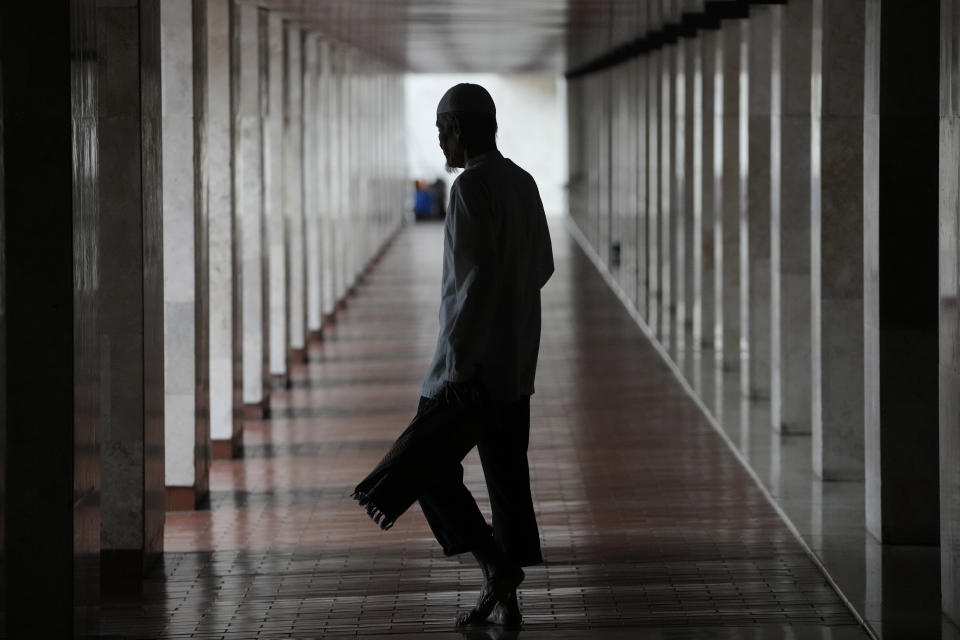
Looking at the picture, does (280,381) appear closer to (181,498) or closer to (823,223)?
(181,498)

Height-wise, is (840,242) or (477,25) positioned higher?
(477,25)

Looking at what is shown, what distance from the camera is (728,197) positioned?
45.9 feet

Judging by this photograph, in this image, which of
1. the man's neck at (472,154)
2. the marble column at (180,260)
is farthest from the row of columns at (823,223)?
the marble column at (180,260)

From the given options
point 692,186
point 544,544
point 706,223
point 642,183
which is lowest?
point 544,544

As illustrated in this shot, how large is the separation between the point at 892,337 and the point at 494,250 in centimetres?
255

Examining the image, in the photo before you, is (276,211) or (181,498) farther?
(276,211)

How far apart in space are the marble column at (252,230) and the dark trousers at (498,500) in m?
5.97

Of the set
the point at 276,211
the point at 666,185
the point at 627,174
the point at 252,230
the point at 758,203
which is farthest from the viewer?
the point at 627,174

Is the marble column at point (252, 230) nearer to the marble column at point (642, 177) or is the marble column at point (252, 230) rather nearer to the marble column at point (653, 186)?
the marble column at point (653, 186)

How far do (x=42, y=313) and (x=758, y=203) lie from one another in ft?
Result: 25.8

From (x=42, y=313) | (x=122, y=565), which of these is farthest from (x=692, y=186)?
(x=42, y=313)

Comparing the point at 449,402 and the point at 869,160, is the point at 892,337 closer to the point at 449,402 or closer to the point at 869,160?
the point at 869,160

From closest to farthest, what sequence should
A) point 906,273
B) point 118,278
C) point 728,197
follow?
point 118,278 → point 906,273 → point 728,197

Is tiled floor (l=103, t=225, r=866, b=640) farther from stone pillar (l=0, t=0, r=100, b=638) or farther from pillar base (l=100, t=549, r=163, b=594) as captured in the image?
stone pillar (l=0, t=0, r=100, b=638)
